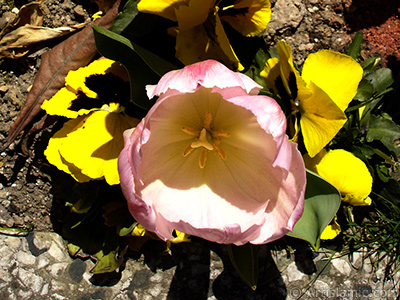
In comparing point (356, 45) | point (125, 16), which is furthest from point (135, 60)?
point (356, 45)

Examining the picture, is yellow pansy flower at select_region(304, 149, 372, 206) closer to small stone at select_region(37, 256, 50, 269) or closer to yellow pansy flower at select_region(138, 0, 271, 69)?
yellow pansy flower at select_region(138, 0, 271, 69)

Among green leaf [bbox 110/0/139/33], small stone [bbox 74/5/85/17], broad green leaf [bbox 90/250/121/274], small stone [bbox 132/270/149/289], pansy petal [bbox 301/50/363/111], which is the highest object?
green leaf [bbox 110/0/139/33]

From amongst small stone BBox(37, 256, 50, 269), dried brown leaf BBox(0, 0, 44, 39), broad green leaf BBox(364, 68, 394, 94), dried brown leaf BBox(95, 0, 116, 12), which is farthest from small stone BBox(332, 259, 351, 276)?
dried brown leaf BBox(0, 0, 44, 39)

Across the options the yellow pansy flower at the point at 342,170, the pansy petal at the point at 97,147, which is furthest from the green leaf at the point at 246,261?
the pansy petal at the point at 97,147

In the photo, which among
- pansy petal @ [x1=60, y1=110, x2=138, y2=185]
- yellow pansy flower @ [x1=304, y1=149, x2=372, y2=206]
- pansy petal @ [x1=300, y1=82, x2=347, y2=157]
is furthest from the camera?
yellow pansy flower @ [x1=304, y1=149, x2=372, y2=206]

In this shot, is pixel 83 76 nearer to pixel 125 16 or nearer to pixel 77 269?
pixel 125 16

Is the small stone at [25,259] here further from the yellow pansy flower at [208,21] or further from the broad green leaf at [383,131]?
the broad green leaf at [383,131]

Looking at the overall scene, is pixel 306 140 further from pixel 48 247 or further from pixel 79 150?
pixel 48 247

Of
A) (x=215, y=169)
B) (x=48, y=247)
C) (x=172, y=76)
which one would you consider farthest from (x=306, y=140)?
(x=48, y=247)
